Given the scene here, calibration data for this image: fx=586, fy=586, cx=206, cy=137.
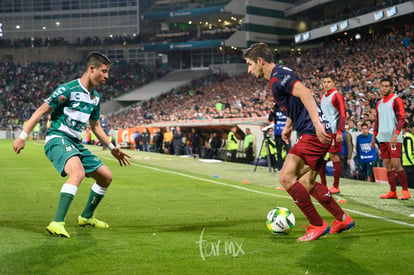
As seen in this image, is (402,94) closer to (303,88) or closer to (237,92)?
(303,88)

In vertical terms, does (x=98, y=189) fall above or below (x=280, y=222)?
above

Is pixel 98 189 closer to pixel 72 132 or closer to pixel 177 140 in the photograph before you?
pixel 72 132

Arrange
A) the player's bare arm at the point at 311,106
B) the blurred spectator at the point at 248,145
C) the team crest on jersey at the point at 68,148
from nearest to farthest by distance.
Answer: the player's bare arm at the point at 311,106, the team crest on jersey at the point at 68,148, the blurred spectator at the point at 248,145

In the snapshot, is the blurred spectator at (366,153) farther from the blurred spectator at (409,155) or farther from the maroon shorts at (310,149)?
the maroon shorts at (310,149)

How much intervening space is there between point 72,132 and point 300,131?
282 centimetres

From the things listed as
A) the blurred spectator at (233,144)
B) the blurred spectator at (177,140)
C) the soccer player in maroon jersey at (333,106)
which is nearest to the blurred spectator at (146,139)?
the blurred spectator at (177,140)

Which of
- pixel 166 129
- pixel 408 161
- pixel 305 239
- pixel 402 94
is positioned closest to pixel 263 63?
pixel 305 239

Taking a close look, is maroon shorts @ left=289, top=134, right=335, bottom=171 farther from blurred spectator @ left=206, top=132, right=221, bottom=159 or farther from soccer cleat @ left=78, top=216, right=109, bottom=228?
blurred spectator @ left=206, top=132, right=221, bottom=159

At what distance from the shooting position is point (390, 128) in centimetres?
1148

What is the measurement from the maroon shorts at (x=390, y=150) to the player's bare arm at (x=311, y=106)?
549 cm

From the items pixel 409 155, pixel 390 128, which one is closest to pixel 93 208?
pixel 390 128

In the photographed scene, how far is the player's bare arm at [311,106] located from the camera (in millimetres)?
6441

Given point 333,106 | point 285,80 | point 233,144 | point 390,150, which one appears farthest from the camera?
point 233,144

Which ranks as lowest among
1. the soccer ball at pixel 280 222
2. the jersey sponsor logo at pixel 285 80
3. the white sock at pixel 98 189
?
the soccer ball at pixel 280 222
